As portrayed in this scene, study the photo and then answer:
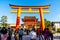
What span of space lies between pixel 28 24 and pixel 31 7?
85.8 ft

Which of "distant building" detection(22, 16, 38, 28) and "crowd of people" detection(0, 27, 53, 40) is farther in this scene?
"distant building" detection(22, 16, 38, 28)

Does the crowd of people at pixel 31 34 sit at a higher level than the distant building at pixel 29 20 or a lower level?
lower

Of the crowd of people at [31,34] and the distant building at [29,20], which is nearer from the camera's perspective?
the crowd of people at [31,34]

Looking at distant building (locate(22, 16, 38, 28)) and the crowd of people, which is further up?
distant building (locate(22, 16, 38, 28))

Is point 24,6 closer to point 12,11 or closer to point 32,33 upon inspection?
point 12,11

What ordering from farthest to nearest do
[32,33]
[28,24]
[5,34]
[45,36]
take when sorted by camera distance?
1. [28,24]
2. [45,36]
3. [32,33]
4. [5,34]

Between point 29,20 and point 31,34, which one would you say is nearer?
point 31,34

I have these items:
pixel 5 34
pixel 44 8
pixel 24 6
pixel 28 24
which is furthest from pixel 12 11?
pixel 28 24

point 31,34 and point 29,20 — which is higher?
point 29,20

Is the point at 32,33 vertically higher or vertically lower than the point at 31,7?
lower

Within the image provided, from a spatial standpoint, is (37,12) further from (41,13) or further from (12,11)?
(12,11)

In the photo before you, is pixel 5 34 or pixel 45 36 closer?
pixel 5 34

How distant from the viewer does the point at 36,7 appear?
35250mm

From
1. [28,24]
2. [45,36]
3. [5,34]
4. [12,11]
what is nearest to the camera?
[5,34]
